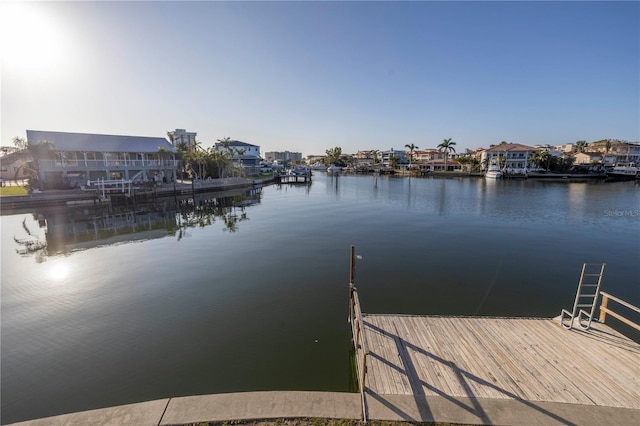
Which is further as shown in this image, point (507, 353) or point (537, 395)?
point (507, 353)

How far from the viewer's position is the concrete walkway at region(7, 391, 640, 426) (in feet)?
16.7

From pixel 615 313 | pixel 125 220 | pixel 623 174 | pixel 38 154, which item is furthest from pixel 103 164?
pixel 623 174

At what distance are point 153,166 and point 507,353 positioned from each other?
176 feet

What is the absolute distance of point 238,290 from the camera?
12.5m

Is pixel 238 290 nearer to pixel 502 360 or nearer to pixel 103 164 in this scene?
pixel 502 360

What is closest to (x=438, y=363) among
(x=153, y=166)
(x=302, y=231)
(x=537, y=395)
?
(x=537, y=395)

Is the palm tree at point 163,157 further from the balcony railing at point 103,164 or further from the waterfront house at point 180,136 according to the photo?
the waterfront house at point 180,136

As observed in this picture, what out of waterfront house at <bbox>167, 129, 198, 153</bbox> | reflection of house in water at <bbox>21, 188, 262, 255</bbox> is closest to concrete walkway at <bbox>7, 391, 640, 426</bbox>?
reflection of house in water at <bbox>21, 188, 262, 255</bbox>

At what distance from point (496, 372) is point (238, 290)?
9768 millimetres

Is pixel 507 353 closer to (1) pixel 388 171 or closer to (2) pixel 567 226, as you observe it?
(2) pixel 567 226

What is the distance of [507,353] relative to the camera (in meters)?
7.00

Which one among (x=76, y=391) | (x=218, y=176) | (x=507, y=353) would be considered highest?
(x=218, y=176)

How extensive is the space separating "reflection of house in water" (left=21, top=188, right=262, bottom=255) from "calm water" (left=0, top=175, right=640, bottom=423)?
30cm

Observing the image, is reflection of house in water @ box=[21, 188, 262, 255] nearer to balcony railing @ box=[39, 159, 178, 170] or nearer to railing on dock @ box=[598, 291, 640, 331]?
balcony railing @ box=[39, 159, 178, 170]
